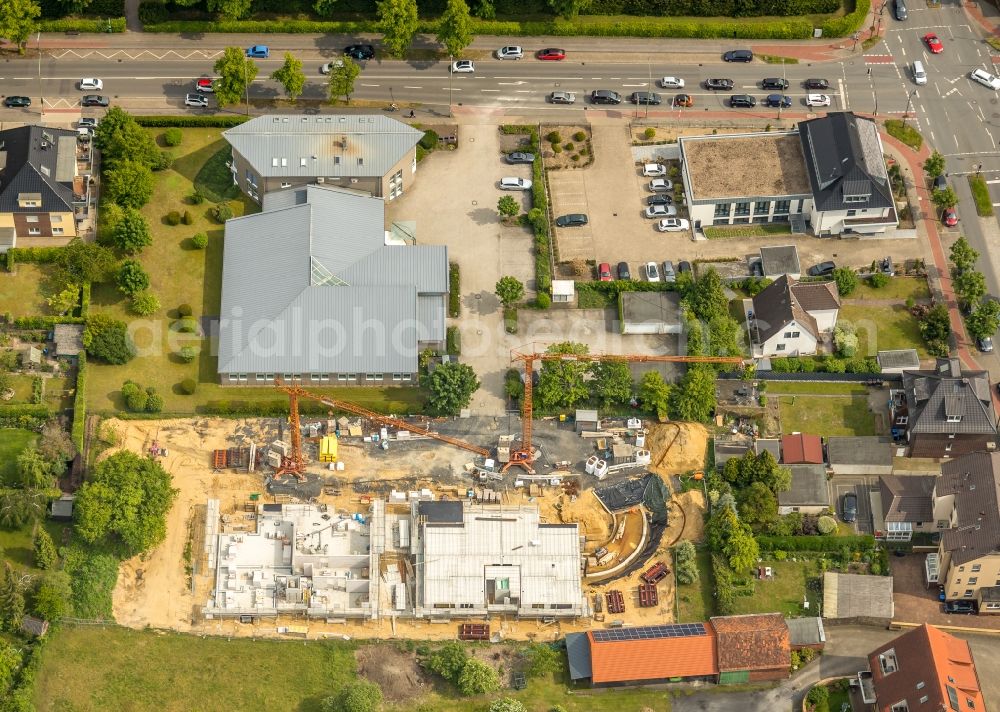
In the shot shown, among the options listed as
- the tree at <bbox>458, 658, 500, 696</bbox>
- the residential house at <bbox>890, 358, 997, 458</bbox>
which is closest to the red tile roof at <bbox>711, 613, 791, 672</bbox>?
the tree at <bbox>458, 658, 500, 696</bbox>

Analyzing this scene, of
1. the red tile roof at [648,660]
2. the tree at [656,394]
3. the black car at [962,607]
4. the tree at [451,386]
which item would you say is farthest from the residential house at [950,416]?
the tree at [451,386]

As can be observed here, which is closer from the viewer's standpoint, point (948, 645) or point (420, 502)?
point (948, 645)

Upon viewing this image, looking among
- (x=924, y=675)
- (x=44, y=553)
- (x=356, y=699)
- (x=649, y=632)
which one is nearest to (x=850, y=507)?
(x=924, y=675)

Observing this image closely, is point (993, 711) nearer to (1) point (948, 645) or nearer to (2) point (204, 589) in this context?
(1) point (948, 645)

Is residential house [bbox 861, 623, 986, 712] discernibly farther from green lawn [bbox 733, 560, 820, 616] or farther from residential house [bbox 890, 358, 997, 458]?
residential house [bbox 890, 358, 997, 458]

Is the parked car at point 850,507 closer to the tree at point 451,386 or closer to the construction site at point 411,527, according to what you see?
the construction site at point 411,527

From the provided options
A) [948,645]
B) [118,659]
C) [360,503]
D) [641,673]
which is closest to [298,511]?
[360,503]
